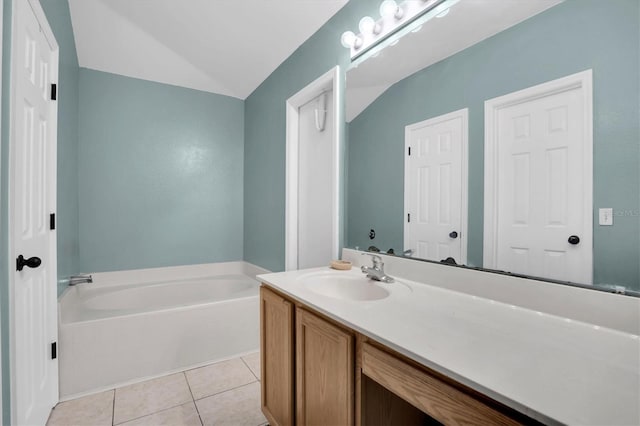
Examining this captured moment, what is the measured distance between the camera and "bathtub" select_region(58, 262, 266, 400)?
1740mm

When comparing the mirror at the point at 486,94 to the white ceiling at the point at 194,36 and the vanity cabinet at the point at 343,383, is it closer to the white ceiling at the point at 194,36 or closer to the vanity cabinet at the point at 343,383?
the vanity cabinet at the point at 343,383

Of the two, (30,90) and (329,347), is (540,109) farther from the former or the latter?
(30,90)

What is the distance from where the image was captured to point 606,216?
792 mm

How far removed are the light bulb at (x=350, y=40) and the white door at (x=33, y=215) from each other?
147 centimetres

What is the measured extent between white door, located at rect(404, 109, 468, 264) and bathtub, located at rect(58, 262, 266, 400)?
1.45 m

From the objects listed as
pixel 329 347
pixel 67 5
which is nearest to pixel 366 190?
pixel 329 347

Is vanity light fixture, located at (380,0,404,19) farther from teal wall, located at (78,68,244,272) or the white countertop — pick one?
teal wall, located at (78,68,244,272)

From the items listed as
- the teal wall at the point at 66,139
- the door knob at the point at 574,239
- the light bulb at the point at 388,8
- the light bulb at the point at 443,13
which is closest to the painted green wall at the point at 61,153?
the teal wall at the point at 66,139

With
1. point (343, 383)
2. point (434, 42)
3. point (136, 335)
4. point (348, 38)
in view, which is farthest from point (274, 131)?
point (343, 383)

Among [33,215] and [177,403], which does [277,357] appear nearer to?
[177,403]

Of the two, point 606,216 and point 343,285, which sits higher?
point 606,216

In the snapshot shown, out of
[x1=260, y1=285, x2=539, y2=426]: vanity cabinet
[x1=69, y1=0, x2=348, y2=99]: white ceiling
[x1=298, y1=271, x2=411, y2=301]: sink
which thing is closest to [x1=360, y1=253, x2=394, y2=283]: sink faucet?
[x1=298, y1=271, x2=411, y2=301]: sink

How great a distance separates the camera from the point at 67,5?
209 centimetres

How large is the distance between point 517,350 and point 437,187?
0.74m
